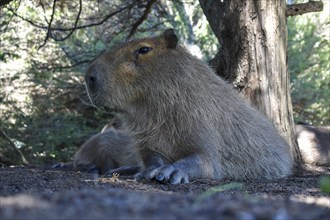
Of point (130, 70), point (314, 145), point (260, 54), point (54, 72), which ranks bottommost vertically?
point (314, 145)

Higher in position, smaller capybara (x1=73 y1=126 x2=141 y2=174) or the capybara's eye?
the capybara's eye

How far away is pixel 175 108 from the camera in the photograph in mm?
4867

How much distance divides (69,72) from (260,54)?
6.67 m

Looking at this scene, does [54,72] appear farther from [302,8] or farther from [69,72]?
[302,8]

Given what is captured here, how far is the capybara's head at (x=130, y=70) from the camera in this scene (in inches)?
190

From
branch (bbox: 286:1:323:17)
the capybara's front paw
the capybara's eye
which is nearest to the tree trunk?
branch (bbox: 286:1:323:17)

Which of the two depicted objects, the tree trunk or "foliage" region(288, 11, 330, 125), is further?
"foliage" region(288, 11, 330, 125)

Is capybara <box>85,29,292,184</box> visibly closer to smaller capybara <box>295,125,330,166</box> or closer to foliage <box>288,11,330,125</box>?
smaller capybara <box>295,125,330,166</box>

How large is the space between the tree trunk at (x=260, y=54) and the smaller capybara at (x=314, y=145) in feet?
5.85

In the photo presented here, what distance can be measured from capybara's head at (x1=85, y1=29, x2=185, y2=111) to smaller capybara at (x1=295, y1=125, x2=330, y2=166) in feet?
11.3

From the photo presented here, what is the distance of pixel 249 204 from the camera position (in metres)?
1.77

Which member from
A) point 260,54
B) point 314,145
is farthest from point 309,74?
point 260,54

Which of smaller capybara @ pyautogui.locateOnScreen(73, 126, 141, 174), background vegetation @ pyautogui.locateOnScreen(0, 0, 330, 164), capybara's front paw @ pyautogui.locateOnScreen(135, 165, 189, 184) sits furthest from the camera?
background vegetation @ pyautogui.locateOnScreen(0, 0, 330, 164)

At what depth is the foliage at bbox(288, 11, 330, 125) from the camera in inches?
466
